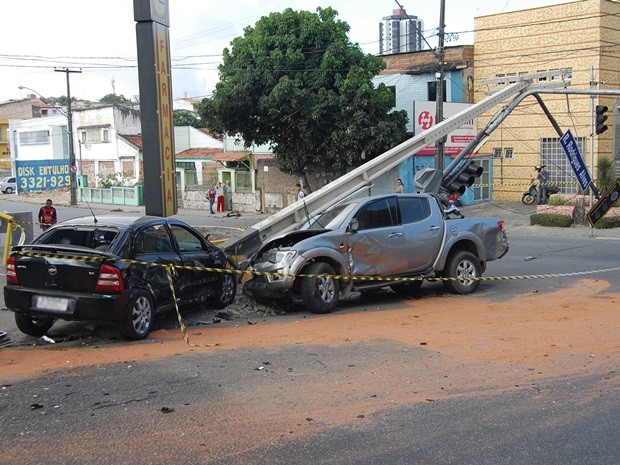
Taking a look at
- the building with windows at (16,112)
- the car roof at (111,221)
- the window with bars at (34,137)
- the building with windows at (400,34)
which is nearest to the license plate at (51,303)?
the car roof at (111,221)

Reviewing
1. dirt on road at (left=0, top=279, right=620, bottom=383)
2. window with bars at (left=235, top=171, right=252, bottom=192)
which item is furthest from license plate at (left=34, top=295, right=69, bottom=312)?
window with bars at (left=235, top=171, right=252, bottom=192)

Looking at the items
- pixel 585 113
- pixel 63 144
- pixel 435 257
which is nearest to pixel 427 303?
pixel 435 257

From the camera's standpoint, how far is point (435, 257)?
474 inches

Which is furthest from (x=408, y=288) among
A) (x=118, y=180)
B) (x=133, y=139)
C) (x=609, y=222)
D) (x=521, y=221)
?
(x=133, y=139)

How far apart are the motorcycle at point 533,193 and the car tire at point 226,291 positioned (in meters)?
22.6

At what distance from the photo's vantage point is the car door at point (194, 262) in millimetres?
10055

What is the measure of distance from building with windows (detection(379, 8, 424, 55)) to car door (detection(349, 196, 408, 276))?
1294cm

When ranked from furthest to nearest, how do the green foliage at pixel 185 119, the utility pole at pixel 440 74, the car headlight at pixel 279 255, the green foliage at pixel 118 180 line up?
the green foliage at pixel 185 119 → the green foliage at pixel 118 180 → the utility pole at pixel 440 74 → the car headlight at pixel 279 255

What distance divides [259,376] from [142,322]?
2.45m

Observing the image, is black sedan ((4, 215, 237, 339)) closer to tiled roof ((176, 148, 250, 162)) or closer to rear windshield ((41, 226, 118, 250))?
rear windshield ((41, 226, 118, 250))

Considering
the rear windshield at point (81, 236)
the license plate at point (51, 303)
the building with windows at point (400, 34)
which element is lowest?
the license plate at point (51, 303)

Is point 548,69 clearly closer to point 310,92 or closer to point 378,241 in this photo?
point 310,92

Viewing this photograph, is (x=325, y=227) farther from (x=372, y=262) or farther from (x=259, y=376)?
(x=259, y=376)

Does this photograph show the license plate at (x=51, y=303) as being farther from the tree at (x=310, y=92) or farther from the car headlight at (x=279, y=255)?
the tree at (x=310, y=92)
